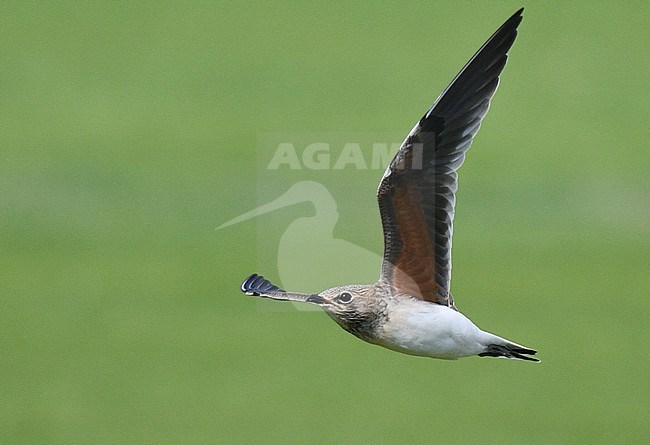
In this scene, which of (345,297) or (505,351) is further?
(505,351)

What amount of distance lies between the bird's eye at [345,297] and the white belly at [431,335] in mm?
140

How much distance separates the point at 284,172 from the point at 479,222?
4974 millimetres

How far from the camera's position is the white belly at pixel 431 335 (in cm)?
402

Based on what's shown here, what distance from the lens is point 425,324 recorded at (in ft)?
13.3

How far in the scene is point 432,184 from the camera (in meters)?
4.12

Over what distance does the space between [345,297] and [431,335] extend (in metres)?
0.29

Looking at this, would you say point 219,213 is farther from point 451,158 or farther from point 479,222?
point 451,158

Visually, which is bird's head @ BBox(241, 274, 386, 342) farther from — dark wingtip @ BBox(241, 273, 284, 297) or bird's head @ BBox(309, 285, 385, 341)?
dark wingtip @ BBox(241, 273, 284, 297)

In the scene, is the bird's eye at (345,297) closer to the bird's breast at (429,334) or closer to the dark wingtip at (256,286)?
the bird's breast at (429,334)

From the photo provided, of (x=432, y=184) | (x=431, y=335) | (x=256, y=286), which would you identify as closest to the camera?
(x=431, y=335)

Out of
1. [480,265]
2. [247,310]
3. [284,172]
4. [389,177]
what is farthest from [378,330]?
[480,265]

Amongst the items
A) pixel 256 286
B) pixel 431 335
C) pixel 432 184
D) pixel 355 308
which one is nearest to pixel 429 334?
pixel 431 335

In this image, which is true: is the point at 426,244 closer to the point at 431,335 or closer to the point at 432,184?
the point at 432,184

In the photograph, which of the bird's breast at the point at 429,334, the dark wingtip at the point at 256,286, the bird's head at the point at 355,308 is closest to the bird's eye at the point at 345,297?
the bird's head at the point at 355,308
